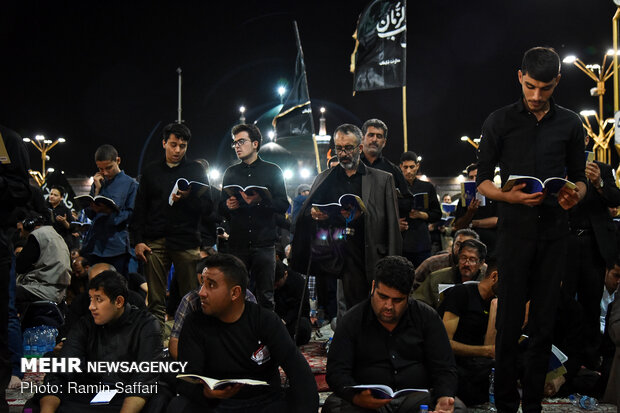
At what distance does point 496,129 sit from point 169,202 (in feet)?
10.6

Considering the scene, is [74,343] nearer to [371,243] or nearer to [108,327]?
[108,327]

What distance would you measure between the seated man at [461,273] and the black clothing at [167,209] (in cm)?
235

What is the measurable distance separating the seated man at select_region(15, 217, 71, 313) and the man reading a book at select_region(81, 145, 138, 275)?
0.98m

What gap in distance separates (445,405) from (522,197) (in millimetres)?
1326

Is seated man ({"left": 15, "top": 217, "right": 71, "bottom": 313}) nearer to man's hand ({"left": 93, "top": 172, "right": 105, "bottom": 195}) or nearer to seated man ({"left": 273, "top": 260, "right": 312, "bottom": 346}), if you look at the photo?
man's hand ({"left": 93, "top": 172, "right": 105, "bottom": 195})

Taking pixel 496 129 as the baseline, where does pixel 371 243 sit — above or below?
below

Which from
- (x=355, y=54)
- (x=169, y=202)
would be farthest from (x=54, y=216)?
(x=355, y=54)

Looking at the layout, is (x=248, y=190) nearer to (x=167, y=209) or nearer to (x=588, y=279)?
(x=167, y=209)

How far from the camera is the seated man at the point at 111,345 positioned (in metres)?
3.94

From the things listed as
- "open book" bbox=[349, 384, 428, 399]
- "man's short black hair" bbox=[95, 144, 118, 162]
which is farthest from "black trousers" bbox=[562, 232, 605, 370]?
"man's short black hair" bbox=[95, 144, 118, 162]

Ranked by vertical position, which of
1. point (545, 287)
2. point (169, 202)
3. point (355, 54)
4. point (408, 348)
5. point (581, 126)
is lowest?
point (408, 348)

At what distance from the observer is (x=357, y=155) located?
17.8ft

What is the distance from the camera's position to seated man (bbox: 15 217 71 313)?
23.0 feet

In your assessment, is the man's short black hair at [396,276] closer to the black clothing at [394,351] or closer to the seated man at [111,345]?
the black clothing at [394,351]
